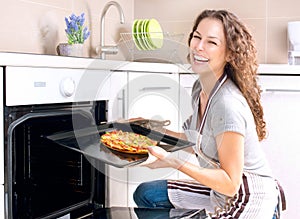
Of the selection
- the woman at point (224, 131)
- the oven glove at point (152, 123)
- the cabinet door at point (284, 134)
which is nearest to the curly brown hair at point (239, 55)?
the woman at point (224, 131)

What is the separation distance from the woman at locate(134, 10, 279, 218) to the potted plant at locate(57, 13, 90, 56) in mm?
694

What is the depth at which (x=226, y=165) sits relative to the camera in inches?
57.0

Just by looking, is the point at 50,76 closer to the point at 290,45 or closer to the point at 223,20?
the point at 223,20

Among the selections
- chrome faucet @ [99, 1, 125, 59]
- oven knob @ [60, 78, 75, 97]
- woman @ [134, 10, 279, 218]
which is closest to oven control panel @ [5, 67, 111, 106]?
oven knob @ [60, 78, 75, 97]

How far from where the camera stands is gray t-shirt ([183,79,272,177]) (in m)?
1.47

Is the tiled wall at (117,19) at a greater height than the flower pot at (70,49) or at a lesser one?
greater

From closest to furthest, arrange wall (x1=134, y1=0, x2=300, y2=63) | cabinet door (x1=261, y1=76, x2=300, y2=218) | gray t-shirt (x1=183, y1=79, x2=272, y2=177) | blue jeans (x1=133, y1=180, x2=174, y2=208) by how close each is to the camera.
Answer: gray t-shirt (x1=183, y1=79, x2=272, y2=177), blue jeans (x1=133, y1=180, x2=174, y2=208), cabinet door (x1=261, y1=76, x2=300, y2=218), wall (x1=134, y1=0, x2=300, y2=63)

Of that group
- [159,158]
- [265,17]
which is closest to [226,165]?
[159,158]

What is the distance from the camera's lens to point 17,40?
81.0 inches

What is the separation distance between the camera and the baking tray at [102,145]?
1417 mm

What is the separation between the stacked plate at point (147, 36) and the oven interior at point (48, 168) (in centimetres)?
54

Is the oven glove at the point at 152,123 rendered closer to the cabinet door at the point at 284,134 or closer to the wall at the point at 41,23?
the wall at the point at 41,23

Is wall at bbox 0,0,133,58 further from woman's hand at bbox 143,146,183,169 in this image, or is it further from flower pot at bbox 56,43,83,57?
woman's hand at bbox 143,146,183,169

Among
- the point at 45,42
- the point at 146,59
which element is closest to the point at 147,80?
the point at 146,59
